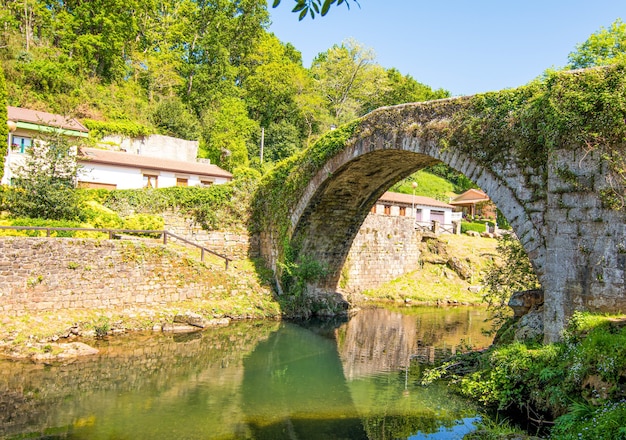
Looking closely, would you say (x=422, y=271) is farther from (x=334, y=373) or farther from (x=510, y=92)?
(x=510, y=92)

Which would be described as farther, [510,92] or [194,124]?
[194,124]

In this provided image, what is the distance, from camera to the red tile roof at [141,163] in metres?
22.7

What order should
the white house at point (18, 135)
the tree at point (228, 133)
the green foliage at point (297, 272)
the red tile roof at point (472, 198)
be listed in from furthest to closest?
the red tile roof at point (472, 198)
the tree at point (228, 133)
the white house at point (18, 135)
the green foliage at point (297, 272)

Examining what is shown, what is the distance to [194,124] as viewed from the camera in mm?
34125

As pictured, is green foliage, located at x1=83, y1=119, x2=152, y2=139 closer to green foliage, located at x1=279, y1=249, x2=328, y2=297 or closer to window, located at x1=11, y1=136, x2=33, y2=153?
window, located at x1=11, y1=136, x2=33, y2=153

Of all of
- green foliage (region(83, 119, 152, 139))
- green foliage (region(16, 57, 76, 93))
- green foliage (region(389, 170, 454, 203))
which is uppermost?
green foliage (region(16, 57, 76, 93))

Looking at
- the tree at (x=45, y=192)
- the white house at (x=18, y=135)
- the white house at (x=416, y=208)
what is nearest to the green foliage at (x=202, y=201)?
the tree at (x=45, y=192)

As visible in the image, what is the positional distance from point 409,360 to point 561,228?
547 centimetres

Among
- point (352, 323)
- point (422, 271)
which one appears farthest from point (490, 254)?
point (352, 323)

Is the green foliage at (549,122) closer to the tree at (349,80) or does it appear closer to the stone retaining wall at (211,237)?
the stone retaining wall at (211,237)

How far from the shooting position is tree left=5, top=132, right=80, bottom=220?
47.7 feet

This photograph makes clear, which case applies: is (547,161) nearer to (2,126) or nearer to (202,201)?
(202,201)

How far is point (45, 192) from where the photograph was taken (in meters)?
14.6

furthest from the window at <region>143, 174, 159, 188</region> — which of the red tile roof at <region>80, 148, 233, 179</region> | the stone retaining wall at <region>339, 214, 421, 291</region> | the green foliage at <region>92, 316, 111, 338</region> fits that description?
the green foliage at <region>92, 316, 111, 338</region>
